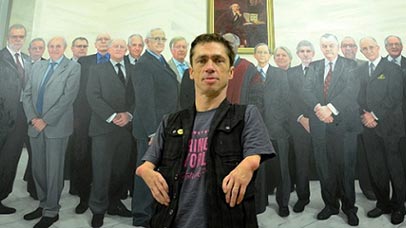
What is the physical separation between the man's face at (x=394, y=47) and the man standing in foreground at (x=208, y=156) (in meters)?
1.88

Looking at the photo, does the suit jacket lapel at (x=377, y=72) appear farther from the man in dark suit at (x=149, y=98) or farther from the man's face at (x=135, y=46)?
the man's face at (x=135, y=46)

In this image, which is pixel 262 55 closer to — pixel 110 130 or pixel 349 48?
pixel 349 48

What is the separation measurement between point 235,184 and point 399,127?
1.99 meters

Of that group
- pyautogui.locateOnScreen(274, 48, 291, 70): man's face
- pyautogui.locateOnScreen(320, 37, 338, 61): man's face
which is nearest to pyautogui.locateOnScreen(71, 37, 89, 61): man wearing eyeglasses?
pyautogui.locateOnScreen(274, 48, 291, 70): man's face

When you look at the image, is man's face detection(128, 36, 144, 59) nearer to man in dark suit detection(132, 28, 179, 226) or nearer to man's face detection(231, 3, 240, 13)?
man in dark suit detection(132, 28, 179, 226)

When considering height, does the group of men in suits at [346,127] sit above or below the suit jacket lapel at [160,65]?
below

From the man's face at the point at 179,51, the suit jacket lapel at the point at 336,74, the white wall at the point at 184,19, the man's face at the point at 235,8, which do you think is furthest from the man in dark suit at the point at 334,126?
the man's face at the point at 179,51

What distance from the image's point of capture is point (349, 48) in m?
2.64

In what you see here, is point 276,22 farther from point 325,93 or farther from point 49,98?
point 49,98

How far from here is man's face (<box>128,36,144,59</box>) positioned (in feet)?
8.77

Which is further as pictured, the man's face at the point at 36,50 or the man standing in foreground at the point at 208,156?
the man's face at the point at 36,50

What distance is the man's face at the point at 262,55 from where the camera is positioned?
267 cm

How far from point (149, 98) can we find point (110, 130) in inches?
16.2

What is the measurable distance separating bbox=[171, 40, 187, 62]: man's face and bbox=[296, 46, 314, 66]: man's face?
975mm
